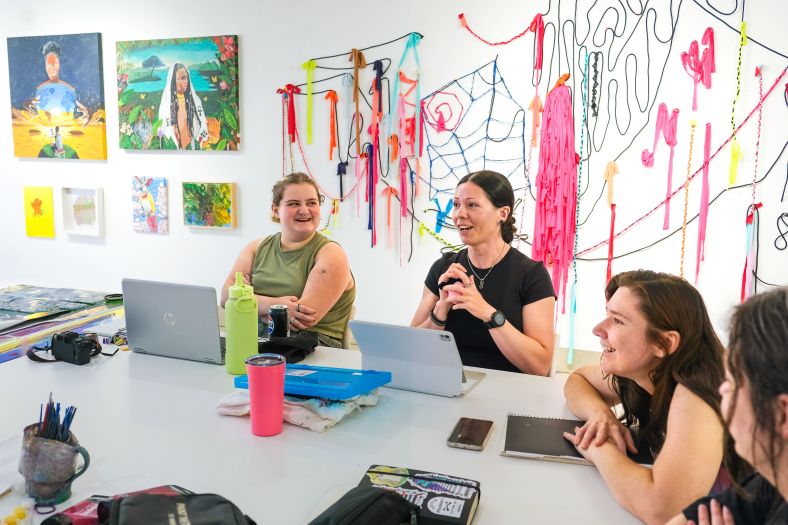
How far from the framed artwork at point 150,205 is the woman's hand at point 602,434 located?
339 centimetres

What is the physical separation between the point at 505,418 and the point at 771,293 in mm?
861

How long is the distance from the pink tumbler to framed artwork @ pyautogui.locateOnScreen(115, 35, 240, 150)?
274 centimetres

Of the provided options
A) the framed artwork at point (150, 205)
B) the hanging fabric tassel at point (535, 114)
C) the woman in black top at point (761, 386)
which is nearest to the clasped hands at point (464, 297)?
the woman in black top at point (761, 386)

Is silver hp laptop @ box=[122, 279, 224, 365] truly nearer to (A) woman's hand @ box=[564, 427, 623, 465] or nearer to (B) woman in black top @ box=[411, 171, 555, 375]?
(B) woman in black top @ box=[411, 171, 555, 375]

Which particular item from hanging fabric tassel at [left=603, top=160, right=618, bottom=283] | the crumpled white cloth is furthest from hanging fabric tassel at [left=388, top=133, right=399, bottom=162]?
the crumpled white cloth

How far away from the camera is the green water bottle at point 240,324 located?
189 centimetres

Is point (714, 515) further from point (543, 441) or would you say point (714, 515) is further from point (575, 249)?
point (575, 249)

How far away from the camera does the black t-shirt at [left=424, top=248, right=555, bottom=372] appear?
2273 mm

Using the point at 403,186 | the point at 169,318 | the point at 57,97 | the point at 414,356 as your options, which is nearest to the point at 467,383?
the point at 414,356

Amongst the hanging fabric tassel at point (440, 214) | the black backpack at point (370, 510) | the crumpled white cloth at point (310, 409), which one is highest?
the hanging fabric tassel at point (440, 214)

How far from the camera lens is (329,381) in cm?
167

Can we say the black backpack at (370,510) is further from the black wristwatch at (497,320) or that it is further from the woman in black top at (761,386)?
the black wristwatch at (497,320)

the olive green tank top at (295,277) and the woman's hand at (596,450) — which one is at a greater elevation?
the olive green tank top at (295,277)

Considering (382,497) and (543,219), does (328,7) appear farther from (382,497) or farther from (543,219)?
(382,497)
